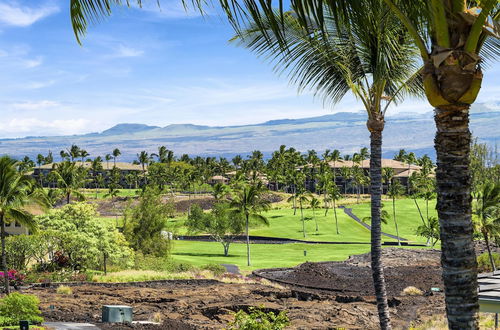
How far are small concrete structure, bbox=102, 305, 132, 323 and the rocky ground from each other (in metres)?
0.86

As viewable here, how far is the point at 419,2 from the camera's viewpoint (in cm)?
611

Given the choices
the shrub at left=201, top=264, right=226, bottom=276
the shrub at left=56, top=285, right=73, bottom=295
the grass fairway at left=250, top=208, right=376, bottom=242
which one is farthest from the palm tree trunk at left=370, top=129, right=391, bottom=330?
the grass fairway at left=250, top=208, right=376, bottom=242

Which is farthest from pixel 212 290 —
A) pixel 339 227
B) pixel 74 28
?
pixel 339 227

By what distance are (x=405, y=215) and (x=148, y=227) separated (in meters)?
64.5

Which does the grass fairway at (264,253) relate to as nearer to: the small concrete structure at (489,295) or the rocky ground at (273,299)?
the rocky ground at (273,299)

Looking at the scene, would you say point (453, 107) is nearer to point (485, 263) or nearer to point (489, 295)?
point (489, 295)

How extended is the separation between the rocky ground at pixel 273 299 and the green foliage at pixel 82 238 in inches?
225

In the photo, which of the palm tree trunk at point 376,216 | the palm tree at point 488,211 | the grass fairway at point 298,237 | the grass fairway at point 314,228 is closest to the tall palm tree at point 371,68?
the palm tree trunk at point 376,216

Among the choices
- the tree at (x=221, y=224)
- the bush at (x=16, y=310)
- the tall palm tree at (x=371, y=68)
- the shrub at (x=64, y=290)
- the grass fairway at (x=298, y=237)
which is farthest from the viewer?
the tree at (x=221, y=224)

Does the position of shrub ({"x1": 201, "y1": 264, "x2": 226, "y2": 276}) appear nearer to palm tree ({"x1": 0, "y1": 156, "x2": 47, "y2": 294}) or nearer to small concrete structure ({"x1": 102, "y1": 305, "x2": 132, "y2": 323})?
palm tree ({"x1": 0, "y1": 156, "x2": 47, "y2": 294})

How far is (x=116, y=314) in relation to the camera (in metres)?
27.4

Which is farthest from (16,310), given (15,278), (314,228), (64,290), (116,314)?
(314,228)

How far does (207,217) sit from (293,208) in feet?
162

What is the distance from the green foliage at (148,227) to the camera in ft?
192
